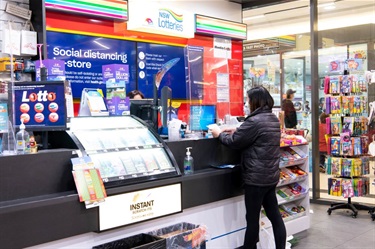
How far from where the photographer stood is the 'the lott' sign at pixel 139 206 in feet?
9.39

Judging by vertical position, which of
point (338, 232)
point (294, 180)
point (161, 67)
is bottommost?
point (338, 232)

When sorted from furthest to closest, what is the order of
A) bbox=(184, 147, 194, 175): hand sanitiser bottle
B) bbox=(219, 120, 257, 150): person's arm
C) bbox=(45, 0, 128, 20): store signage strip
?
bbox=(45, 0, 128, 20): store signage strip → bbox=(219, 120, 257, 150): person's arm → bbox=(184, 147, 194, 175): hand sanitiser bottle

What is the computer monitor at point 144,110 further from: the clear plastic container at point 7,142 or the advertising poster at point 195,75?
the clear plastic container at point 7,142

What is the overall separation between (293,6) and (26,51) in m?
4.72

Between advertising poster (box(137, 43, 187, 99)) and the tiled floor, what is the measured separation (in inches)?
111

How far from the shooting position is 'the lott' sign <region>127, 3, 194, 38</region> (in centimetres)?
622

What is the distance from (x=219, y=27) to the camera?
7.50m

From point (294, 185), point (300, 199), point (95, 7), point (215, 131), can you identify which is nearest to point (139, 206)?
point (215, 131)

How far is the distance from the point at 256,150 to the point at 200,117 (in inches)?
30.2

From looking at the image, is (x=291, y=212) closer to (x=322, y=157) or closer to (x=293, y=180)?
(x=293, y=180)

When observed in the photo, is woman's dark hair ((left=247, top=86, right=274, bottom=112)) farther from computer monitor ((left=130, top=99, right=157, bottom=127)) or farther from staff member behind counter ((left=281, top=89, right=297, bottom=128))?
staff member behind counter ((left=281, top=89, right=297, bottom=128))

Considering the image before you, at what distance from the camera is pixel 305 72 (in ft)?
24.2

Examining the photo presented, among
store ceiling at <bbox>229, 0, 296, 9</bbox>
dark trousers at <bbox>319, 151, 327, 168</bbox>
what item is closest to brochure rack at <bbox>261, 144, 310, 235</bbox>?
dark trousers at <bbox>319, 151, 327, 168</bbox>

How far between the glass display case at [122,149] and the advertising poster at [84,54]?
2269 millimetres
